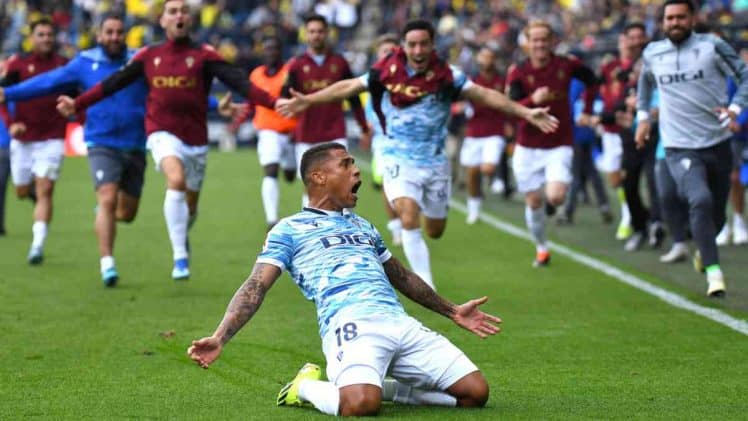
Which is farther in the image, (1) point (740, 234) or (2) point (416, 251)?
(1) point (740, 234)

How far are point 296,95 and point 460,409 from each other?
4.29 m

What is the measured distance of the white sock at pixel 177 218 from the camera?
1274cm

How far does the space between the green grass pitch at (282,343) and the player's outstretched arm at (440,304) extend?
0.42 meters

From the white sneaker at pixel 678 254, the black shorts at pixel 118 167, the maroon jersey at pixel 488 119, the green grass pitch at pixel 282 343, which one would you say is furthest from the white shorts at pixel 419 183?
the maroon jersey at pixel 488 119

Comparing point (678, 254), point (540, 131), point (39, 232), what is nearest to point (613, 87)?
point (540, 131)

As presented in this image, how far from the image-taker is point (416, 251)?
39.3 ft

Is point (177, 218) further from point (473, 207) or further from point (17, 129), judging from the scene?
point (473, 207)

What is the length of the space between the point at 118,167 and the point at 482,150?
25.1ft

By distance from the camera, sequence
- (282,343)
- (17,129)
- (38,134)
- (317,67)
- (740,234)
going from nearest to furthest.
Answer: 1. (282,343)
2. (17,129)
3. (38,134)
4. (317,67)
5. (740,234)

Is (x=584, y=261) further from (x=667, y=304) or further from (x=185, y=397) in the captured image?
(x=185, y=397)

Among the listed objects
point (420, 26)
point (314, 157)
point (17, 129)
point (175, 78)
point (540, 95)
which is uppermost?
point (420, 26)

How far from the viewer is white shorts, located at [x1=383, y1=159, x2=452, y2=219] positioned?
1189 centimetres

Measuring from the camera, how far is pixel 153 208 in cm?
2166

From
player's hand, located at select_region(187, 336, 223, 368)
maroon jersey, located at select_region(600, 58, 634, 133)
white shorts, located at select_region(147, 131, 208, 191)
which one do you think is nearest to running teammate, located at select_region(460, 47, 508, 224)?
maroon jersey, located at select_region(600, 58, 634, 133)
